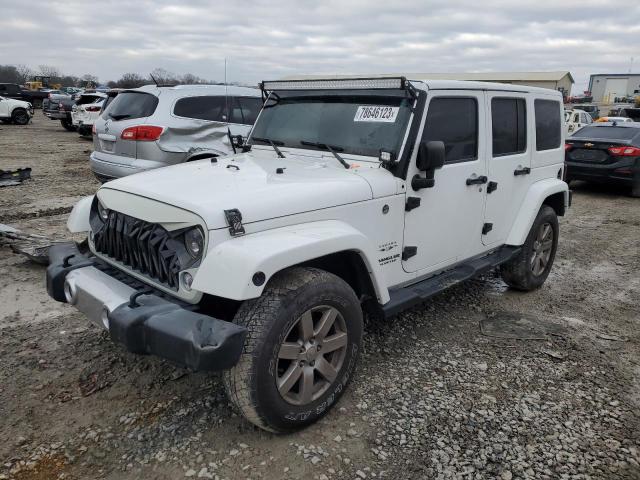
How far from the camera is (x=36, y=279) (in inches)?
195

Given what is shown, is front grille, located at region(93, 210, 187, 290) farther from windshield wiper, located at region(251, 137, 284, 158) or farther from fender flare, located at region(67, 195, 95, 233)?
windshield wiper, located at region(251, 137, 284, 158)

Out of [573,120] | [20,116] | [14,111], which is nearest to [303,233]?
[573,120]

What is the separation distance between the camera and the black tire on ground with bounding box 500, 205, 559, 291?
16.1ft

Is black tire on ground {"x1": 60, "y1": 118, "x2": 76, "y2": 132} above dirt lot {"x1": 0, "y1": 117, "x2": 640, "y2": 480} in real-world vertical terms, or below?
above

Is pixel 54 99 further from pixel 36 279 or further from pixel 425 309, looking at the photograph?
pixel 425 309

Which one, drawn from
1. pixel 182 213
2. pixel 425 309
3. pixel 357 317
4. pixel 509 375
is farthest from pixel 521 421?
pixel 182 213

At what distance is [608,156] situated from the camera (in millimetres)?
10336

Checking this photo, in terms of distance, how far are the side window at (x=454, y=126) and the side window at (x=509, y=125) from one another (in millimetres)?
325

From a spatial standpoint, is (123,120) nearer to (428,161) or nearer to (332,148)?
(332,148)

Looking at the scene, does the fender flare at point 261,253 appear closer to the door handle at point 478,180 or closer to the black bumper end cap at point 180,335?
the black bumper end cap at point 180,335

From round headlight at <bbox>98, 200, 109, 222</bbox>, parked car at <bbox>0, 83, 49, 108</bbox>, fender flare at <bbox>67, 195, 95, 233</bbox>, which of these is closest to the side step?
round headlight at <bbox>98, 200, 109, 222</bbox>

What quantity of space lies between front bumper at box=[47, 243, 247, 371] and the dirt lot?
655 millimetres

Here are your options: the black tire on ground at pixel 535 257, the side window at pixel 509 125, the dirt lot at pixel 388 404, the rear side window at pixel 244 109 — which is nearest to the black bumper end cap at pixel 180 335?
the dirt lot at pixel 388 404

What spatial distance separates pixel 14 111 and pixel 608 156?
24758mm
